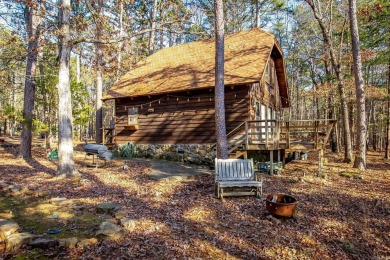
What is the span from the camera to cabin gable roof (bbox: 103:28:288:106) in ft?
41.7

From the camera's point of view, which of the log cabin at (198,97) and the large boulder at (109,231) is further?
the log cabin at (198,97)

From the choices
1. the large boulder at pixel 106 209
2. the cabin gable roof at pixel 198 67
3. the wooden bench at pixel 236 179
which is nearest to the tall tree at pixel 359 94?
the cabin gable roof at pixel 198 67

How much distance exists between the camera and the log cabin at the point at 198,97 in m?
12.2

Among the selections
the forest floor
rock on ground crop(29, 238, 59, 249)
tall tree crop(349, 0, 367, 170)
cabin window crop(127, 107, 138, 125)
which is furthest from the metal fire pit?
cabin window crop(127, 107, 138, 125)

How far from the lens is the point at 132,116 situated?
15.5 meters

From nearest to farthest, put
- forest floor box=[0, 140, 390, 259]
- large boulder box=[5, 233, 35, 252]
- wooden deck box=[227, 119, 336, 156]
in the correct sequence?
large boulder box=[5, 233, 35, 252]
forest floor box=[0, 140, 390, 259]
wooden deck box=[227, 119, 336, 156]

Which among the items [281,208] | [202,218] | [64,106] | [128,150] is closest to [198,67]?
[128,150]

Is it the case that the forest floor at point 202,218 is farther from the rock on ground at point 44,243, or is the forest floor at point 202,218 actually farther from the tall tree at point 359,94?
Result: the tall tree at point 359,94

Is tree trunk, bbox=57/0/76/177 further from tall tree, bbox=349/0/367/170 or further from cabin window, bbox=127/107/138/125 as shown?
tall tree, bbox=349/0/367/170

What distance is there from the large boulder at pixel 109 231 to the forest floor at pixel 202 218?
120mm

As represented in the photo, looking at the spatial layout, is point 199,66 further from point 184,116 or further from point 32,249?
point 32,249

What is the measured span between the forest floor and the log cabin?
347 cm

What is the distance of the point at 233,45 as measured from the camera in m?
15.4

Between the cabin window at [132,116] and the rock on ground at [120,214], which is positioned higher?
the cabin window at [132,116]
